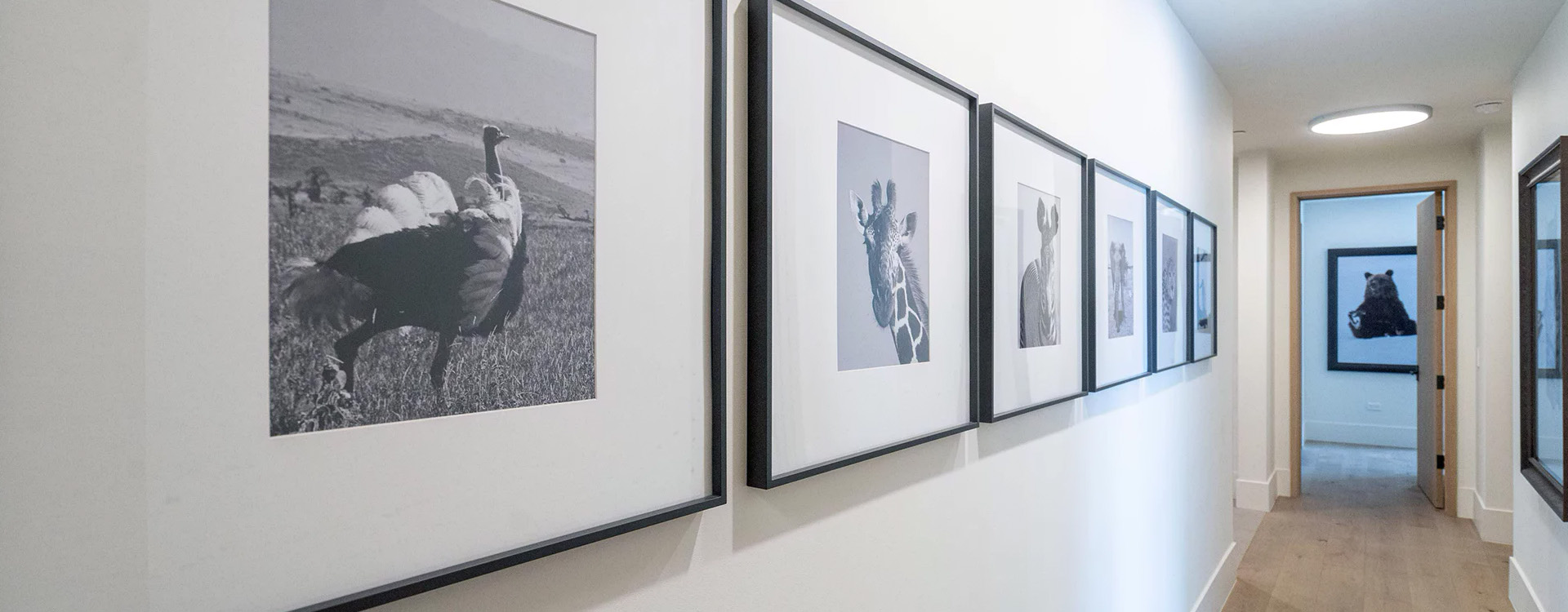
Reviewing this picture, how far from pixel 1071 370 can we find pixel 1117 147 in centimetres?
74

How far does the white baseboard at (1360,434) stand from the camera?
7.18 metres

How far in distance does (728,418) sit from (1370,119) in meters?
4.52

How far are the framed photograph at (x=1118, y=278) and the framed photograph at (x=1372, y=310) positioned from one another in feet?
21.4

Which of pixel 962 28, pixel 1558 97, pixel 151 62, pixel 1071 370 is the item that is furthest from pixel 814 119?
pixel 1558 97

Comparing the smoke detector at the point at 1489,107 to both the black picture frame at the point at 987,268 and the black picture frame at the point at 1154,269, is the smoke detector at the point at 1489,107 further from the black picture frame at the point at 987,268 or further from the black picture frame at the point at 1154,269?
the black picture frame at the point at 987,268

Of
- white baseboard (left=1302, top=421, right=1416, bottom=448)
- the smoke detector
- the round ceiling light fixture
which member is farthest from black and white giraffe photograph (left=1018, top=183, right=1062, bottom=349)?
white baseboard (left=1302, top=421, right=1416, bottom=448)

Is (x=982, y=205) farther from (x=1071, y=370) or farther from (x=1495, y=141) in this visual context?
(x=1495, y=141)

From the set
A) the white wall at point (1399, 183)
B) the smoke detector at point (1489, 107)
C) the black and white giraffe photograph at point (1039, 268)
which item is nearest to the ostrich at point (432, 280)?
the black and white giraffe photograph at point (1039, 268)

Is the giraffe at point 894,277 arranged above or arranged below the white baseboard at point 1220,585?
above

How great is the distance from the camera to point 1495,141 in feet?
14.3

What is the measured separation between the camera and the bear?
7172 mm

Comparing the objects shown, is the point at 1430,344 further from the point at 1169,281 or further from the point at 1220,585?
the point at 1169,281

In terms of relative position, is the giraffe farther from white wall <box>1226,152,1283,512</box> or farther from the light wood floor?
white wall <box>1226,152,1283,512</box>

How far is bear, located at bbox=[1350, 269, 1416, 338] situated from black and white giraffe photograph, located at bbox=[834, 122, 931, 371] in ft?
26.1
